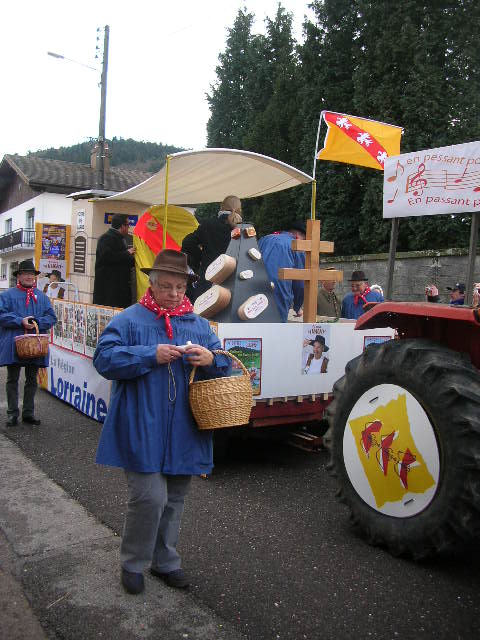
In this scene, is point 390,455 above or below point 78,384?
above

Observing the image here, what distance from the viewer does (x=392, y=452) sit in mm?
3273

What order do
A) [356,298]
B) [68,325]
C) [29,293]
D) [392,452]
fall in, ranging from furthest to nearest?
[68,325]
[356,298]
[29,293]
[392,452]

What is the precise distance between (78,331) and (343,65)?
45.7ft

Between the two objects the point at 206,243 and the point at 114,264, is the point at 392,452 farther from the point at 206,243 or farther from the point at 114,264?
the point at 114,264

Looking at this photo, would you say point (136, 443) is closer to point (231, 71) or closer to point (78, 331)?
point (78, 331)

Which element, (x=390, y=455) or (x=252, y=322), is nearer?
(x=390, y=455)

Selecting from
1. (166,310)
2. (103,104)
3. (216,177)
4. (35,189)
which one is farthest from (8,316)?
(35,189)

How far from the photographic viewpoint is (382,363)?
345 centimetres

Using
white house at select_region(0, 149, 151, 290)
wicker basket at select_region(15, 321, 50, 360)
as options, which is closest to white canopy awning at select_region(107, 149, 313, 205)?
wicker basket at select_region(15, 321, 50, 360)

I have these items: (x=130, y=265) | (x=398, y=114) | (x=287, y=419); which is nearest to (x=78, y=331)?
(x=130, y=265)

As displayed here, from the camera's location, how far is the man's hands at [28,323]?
20.7 feet

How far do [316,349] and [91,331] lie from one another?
2807 mm

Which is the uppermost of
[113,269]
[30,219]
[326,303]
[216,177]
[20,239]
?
[30,219]

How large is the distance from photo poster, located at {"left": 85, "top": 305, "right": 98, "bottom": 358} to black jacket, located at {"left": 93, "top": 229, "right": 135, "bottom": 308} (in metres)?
0.73
